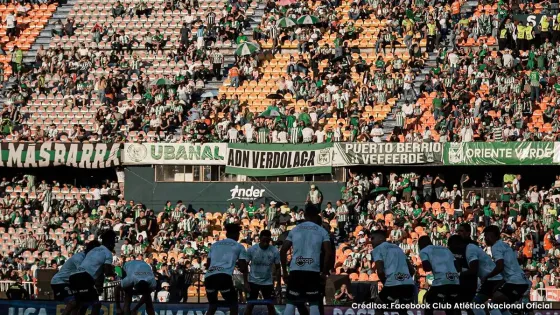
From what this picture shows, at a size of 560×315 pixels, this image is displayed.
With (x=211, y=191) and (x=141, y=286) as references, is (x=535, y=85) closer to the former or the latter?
(x=211, y=191)

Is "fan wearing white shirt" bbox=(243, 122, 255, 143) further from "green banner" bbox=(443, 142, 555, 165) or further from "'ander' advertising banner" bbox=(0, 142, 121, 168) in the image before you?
"green banner" bbox=(443, 142, 555, 165)

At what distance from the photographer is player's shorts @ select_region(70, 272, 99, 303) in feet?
69.2

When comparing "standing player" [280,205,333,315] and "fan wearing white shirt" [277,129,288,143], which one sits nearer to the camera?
"standing player" [280,205,333,315]

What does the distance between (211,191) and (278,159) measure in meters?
2.59

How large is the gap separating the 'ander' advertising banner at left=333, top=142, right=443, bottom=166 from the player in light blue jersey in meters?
17.9

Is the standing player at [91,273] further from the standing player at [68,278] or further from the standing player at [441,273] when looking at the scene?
the standing player at [441,273]

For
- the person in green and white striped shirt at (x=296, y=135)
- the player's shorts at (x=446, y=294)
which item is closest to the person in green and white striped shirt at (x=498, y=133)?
the person in green and white striped shirt at (x=296, y=135)

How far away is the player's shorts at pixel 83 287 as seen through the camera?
2109 centimetres

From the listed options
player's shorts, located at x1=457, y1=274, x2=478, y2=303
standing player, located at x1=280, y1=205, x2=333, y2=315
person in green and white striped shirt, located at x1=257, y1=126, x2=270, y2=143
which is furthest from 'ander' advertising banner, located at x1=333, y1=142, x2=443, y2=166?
standing player, located at x1=280, y1=205, x2=333, y2=315

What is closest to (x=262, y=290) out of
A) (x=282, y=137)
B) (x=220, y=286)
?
(x=220, y=286)

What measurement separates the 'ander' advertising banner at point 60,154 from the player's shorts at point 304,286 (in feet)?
74.2

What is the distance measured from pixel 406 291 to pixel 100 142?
2297 centimetres

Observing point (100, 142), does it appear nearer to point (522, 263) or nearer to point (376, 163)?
point (376, 163)

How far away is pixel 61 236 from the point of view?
39.2 m
